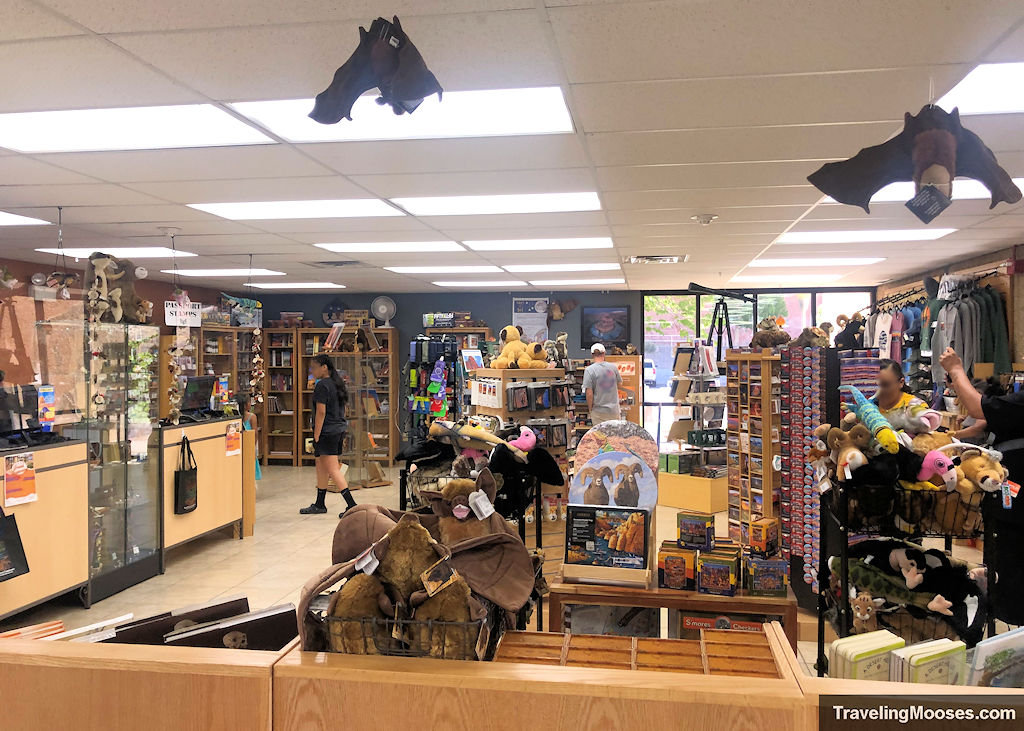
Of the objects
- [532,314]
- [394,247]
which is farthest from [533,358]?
[532,314]

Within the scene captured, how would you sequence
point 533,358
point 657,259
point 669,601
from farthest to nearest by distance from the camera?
point 657,259 → point 533,358 → point 669,601

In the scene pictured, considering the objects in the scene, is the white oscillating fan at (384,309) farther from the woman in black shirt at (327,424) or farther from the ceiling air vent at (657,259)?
the ceiling air vent at (657,259)

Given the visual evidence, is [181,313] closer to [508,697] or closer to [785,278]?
[508,697]

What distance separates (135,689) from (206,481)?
16.7 ft

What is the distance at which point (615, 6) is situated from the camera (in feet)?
6.97

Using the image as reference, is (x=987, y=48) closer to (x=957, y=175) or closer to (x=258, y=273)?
(x=957, y=175)

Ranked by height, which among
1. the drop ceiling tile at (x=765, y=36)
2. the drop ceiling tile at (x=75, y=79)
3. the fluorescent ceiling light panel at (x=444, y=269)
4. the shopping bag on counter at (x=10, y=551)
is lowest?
the shopping bag on counter at (x=10, y=551)

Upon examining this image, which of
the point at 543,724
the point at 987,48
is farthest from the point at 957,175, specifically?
the point at 543,724

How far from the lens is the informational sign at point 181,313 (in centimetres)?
728

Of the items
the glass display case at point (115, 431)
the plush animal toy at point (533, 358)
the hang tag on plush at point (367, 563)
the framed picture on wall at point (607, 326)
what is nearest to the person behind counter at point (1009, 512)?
the plush animal toy at point (533, 358)

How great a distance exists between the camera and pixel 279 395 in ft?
38.4

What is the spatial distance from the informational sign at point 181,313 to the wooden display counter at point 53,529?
2.79 meters

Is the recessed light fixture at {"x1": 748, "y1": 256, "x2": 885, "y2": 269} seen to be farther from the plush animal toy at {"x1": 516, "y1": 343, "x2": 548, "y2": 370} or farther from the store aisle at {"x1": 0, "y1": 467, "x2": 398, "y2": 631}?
the store aisle at {"x1": 0, "y1": 467, "x2": 398, "y2": 631}

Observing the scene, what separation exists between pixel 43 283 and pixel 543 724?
7915 millimetres
